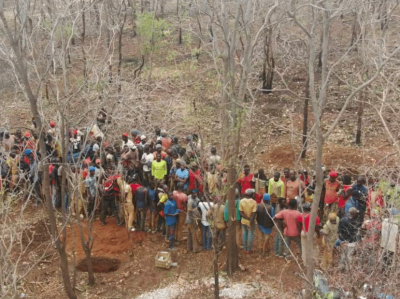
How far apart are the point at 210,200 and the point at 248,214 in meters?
1.26

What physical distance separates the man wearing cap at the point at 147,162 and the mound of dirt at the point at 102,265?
3.05 meters

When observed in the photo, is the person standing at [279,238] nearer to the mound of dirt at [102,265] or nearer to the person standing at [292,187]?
the person standing at [292,187]

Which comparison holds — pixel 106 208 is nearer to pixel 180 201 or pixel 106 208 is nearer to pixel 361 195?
pixel 180 201

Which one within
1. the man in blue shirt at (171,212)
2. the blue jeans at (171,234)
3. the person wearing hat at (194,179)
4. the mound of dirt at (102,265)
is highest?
the person wearing hat at (194,179)

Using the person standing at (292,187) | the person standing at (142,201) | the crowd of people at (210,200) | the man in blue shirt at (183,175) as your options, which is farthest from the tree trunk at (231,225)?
the person standing at (142,201)

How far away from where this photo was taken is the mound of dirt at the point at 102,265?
11534mm

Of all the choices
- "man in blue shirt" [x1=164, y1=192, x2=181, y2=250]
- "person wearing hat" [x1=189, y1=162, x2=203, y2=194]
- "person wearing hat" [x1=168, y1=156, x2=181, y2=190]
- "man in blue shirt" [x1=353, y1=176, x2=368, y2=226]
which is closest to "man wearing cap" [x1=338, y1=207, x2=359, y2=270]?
"man in blue shirt" [x1=353, y1=176, x2=368, y2=226]

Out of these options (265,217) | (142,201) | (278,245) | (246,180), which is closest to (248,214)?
(265,217)

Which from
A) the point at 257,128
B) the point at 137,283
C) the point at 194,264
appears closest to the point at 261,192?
the point at 194,264

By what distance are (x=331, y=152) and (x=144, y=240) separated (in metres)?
8.59

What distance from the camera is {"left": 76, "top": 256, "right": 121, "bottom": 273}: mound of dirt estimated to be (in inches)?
454

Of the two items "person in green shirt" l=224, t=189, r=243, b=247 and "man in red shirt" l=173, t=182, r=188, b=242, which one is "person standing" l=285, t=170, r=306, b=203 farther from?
"man in red shirt" l=173, t=182, r=188, b=242

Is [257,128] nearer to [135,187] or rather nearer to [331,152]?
[331,152]

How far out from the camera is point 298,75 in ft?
83.8
